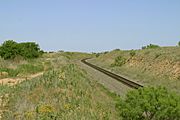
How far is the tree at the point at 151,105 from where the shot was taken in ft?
43.5

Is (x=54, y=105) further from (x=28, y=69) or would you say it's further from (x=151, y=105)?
(x=28, y=69)

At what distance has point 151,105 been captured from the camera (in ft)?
44.5

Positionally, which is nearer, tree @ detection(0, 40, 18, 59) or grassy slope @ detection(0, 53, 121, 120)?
grassy slope @ detection(0, 53, 121, 120)

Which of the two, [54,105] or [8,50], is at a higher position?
[8,50]

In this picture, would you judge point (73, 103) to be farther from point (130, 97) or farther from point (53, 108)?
point (130, 97)

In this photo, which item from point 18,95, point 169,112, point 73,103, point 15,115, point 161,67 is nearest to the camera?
point 169,112

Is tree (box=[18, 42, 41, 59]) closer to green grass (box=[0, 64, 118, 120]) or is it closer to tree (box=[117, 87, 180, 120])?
green grass (box=[0, 64, 118, 120])

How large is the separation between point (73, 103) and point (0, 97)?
255 inches

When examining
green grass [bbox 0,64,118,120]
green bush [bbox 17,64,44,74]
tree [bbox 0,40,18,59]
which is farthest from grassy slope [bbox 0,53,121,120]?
tree [bbox 0,40,18,59]

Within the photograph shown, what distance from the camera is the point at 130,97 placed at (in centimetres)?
1408

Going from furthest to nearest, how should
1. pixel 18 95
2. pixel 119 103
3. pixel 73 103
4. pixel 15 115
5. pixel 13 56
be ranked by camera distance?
pixel 13 56 < pixel 18 95 < pixel 73 103 < pixel 15 115 < pixel 119 103

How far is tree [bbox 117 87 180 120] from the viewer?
13.2 meters

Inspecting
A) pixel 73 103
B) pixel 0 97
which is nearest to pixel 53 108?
pixel 73 103

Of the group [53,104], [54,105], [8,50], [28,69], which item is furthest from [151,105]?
[8,50]
